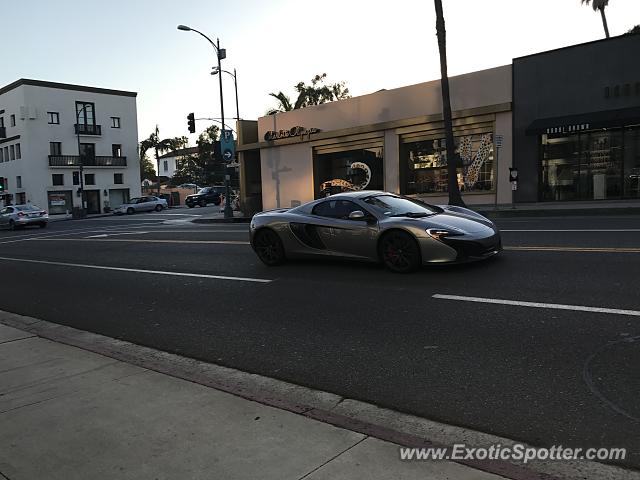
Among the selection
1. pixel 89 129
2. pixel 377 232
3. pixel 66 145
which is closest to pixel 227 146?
pixel 377 232

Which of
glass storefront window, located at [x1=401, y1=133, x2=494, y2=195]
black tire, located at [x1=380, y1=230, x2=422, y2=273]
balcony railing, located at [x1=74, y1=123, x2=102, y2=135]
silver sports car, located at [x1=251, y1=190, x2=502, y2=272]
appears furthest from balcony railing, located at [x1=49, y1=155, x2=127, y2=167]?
black tire, located at [x1=380, y1=230, x2=422, y2=273]

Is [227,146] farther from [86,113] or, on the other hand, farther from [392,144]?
[86,113]

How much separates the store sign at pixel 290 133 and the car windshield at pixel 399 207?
20.1 meters

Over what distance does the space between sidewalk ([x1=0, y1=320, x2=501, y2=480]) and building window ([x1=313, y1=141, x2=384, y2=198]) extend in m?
23.0

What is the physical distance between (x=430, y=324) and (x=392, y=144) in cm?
2096

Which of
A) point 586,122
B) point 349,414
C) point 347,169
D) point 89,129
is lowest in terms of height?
point 349,414

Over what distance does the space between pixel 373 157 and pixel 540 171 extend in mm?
8151

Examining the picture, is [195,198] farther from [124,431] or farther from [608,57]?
[124,431]

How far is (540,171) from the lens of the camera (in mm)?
22062

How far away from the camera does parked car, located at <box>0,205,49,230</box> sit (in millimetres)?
31016

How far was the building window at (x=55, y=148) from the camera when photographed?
55.0 metres

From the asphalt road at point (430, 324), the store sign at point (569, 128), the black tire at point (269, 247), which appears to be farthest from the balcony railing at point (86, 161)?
the asphalt road at point (430, 324)

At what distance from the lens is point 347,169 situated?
2828 centimetres

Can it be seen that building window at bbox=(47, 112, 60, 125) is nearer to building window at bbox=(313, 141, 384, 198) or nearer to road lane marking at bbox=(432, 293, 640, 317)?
building window at bbox=(313, 141, 384, 198)
